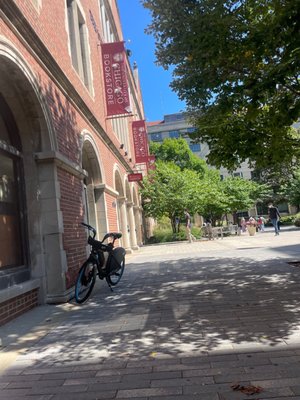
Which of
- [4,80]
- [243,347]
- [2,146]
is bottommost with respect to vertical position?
[243,347]

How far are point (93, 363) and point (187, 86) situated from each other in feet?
15.5

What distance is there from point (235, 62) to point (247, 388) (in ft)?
17.2

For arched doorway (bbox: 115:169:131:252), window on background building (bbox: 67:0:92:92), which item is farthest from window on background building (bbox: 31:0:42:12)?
arched doorway (bbox: 115:169:131:252)

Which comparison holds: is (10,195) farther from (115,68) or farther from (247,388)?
(115,68)

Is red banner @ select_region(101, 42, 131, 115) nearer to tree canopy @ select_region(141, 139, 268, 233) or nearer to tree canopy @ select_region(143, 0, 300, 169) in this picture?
tree canopy @ select_region(143, 0, 300, 169)

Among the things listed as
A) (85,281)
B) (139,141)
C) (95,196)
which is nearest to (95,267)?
(85,281)

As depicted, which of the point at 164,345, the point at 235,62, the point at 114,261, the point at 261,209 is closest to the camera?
the point at 164,345

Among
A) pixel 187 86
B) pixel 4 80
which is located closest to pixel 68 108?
pixel 4 80

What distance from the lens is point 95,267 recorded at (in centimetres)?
773

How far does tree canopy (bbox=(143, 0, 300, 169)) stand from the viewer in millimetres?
5484

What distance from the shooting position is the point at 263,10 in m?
6.21

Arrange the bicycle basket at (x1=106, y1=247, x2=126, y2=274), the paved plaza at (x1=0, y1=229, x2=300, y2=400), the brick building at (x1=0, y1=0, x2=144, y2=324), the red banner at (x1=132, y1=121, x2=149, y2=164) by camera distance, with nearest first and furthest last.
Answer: the paved plaza at (x1=0, y1=229, x2=300, y2=400) → the brick building at (x1=0, y1=0, x2=144, y2=324) → the bicycle basket at (x1=106, y1=247, x2=126, y2=274) → the red banner at (x1=132, y1=121, x2=149, y2=164)

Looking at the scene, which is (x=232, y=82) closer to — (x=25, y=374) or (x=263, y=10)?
(x=263, y=10)

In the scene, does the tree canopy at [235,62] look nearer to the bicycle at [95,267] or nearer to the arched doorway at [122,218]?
the bicycle at [95,267]
